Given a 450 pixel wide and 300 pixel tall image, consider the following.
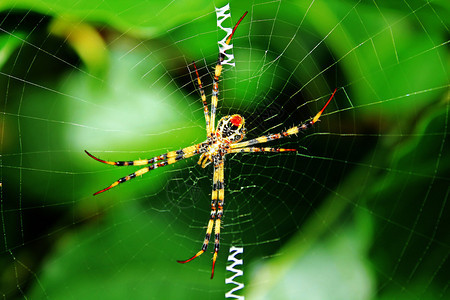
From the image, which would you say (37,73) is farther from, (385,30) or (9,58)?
(385,30)

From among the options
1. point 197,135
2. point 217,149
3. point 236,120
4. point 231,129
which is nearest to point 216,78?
point 197,135

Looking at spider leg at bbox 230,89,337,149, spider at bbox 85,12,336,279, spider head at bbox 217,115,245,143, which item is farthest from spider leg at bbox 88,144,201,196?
spider leg at bbox 230,89,337,149

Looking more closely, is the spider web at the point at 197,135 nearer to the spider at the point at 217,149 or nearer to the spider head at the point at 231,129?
the spider at the point at 217,149

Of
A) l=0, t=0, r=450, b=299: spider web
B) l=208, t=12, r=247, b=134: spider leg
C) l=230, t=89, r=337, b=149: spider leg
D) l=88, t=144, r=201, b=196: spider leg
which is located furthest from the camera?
l=230, t=89, r=337, b=149: spider leg

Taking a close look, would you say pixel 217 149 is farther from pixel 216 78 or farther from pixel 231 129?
pixel 216 78

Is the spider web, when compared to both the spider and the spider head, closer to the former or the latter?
the spider

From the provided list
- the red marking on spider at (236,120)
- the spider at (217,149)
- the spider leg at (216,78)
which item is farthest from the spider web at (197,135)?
Result: the red marking on spider at (236,120)
